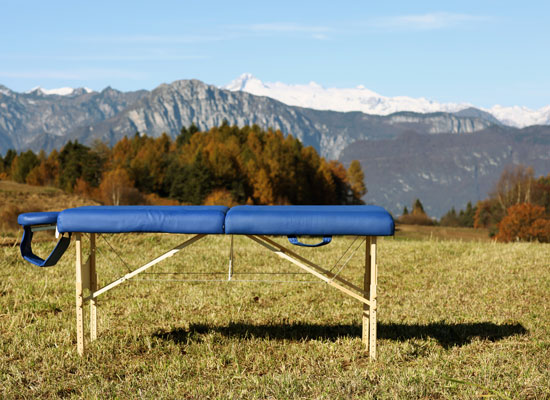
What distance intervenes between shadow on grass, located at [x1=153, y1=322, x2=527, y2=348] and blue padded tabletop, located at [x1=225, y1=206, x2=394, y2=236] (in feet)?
6.81

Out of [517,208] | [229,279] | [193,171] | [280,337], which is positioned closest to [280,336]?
[280,337]

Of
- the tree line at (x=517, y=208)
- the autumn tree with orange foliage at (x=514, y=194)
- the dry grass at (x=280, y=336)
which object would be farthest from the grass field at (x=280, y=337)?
the autumn tree with orange foliage at (x=514, y=194)

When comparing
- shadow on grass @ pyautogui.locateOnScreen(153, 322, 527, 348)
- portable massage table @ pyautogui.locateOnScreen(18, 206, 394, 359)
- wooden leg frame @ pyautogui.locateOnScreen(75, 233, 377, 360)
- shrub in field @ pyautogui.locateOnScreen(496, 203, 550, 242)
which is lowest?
shrub in field @ pyautogui.locateOnScreen(496, 203, 550, 242)

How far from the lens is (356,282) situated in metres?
12.8

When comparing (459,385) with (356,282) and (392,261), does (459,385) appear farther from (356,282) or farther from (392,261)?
(392,261)

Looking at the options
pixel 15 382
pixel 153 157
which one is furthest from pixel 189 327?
pixel 153 157

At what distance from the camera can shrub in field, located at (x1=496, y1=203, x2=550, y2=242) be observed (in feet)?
298

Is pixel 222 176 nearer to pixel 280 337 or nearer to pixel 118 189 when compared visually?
pixel 118 189

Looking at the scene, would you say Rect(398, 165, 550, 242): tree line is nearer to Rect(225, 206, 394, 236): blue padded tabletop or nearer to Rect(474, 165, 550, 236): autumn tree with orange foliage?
Rect(474, 165, 550, 236): autumn tree with orange foliage

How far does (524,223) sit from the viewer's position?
94562mm

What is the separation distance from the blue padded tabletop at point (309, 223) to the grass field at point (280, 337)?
1.66 m

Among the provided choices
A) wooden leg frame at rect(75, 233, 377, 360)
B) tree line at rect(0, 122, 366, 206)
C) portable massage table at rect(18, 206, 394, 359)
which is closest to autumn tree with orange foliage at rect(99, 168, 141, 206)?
tree line at rect(0, 122, 366, 206)

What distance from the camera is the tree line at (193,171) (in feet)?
375

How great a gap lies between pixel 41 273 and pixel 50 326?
447 centimetres
